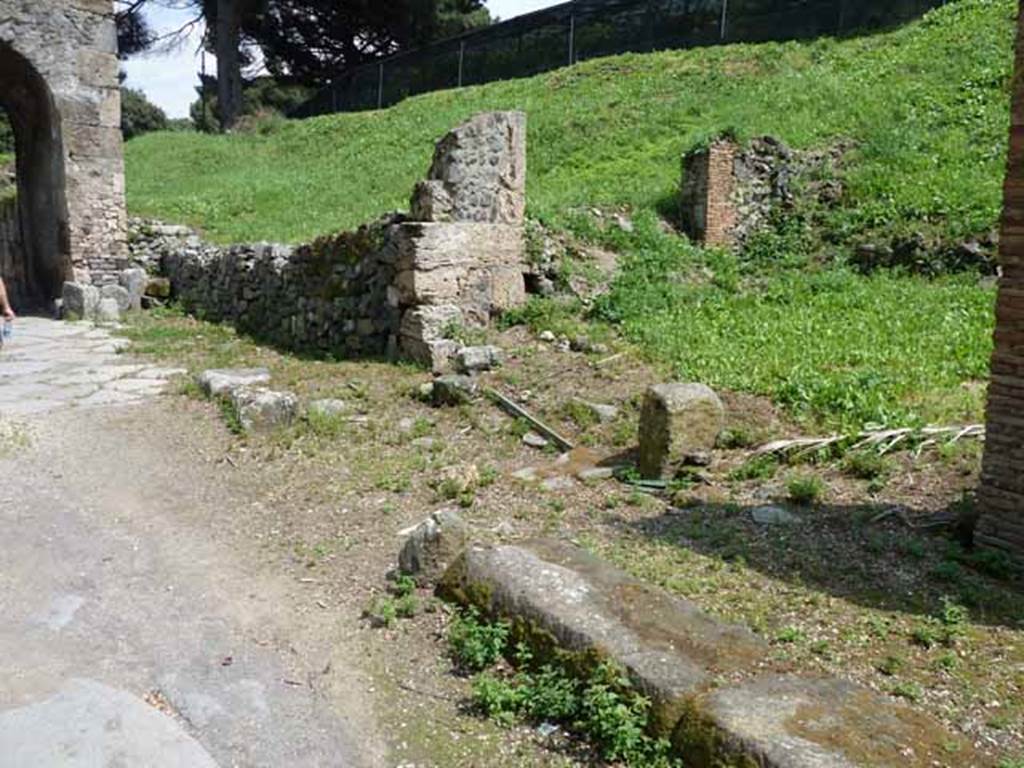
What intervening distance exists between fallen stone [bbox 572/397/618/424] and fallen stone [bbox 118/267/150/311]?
352 inches

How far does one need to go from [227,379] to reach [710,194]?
6.26 metres

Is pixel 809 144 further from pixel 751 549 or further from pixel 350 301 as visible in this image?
pixel 751 549

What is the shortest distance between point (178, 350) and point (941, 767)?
885 centimetres

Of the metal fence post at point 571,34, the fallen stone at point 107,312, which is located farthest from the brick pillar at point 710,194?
the metal fence post at point 571,34

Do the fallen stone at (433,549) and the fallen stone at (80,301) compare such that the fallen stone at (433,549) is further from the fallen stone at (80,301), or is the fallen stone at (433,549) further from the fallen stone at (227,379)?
the fallen stone at (80,301)

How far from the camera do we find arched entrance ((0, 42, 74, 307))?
43.7ft

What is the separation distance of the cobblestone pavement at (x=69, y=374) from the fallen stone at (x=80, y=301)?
1.15 meters

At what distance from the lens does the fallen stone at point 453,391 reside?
6.82m

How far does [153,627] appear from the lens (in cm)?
365

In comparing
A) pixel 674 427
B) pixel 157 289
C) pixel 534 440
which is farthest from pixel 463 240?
pixel 157 289

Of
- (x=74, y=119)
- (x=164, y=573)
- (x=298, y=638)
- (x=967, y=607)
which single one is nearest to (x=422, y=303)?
(x=164, y=573)

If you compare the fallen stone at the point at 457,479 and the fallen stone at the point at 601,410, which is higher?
the fallen stone at the point at 601,410

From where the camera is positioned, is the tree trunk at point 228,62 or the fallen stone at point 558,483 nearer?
the fallen stone at point 558,483

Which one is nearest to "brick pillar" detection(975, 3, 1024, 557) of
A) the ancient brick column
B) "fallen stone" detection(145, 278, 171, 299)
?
the ancient brick column
